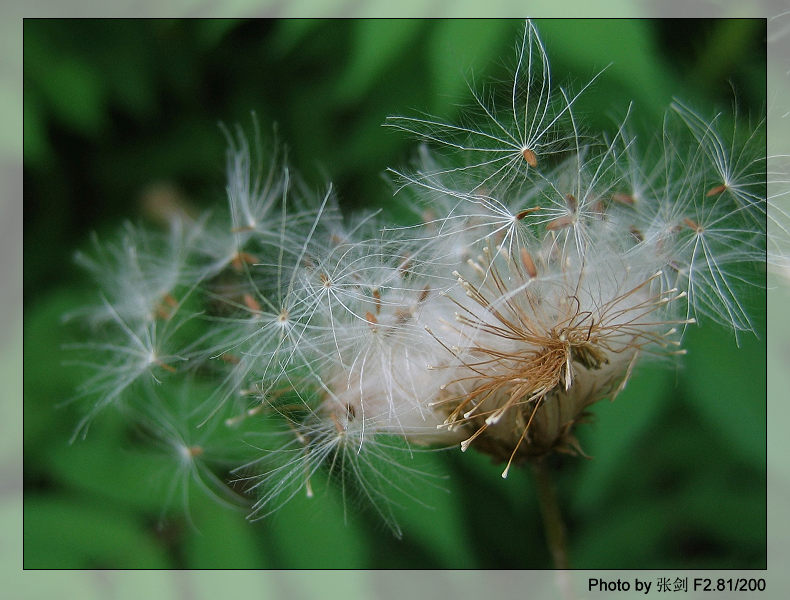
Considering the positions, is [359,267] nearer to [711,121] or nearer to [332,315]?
[332,315]

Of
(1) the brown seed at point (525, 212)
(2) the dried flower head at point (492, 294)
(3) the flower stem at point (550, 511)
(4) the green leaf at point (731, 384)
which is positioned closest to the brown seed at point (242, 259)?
(2) the dried flower head at point (492, 294)

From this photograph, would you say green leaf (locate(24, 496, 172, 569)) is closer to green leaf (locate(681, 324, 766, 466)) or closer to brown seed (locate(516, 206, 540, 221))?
brown seed (locate(516, 206, 540, 221))

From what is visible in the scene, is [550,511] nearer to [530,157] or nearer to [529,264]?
[529,264]

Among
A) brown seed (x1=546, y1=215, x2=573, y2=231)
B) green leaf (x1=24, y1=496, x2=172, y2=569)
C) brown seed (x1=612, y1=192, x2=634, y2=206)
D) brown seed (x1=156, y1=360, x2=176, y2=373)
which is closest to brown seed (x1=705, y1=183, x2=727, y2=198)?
brown seed (x1=612, y1=192, x2=634, y2=206)

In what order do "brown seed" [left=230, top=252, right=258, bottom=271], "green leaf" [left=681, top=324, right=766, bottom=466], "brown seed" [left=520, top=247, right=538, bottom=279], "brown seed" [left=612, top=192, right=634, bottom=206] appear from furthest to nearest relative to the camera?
"green leaf" [left=681, top=324, right=766, bottom=466] → "brown seed" [left=230, top=252, right=258, bottom=271] → "brown seed" [left=612, top=192, right=634, bottom=206] → "brown seed" [left=520, top=247, right=538, bottom=279]

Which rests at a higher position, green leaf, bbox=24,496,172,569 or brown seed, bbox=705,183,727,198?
brown seed, bbox=705,183,727,198

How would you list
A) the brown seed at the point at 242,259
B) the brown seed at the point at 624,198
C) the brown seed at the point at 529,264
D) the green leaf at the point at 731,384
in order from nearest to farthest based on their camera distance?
the brown seed at the point at 529,264 → the brown seed at the point at 624,198 → the brown seed at the point at 242,259 → the green leaf at the point at 731,384

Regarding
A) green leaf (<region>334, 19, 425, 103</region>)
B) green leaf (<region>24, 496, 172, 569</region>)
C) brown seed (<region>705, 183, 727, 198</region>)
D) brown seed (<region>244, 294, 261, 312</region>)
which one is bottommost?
green leaf (<region>24, 496, 172, 569</region>)

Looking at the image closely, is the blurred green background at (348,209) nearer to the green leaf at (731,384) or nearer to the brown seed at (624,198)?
the green leaf at (731,384)

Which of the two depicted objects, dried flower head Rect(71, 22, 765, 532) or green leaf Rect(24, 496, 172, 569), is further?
green leaf Rect(24, 496, 172, 569)
